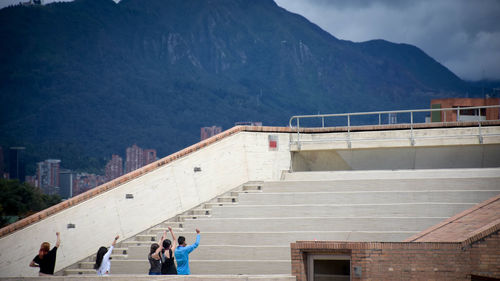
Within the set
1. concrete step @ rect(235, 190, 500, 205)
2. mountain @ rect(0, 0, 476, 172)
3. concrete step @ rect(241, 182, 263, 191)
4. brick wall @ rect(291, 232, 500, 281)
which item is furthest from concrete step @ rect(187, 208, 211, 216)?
mountain @ rect(0, 0, 476, 172)

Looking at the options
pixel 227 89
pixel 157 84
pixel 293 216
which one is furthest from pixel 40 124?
pixel 293 216

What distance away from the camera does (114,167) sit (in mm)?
115875

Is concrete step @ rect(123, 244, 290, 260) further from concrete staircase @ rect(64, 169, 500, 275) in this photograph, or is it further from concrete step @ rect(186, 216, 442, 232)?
concrete step @ rect(186, 216, 442, 232)

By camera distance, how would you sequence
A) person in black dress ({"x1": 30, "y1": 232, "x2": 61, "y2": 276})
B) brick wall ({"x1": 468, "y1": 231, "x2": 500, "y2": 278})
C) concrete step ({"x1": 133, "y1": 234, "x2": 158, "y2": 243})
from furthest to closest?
concrete step ({"x1": 133, "y1": 234, "x2": 158, "y2": 243}), person in black dress ({"x1": 30, "y1": 232, "x2": 61, "y2": 276}), brick wall ({"x1": 468, "y1": 231, "x2": 500, "y2": 278})

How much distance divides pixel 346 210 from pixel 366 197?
0.73 meters

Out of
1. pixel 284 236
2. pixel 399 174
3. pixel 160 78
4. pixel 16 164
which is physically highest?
pixel 160 78

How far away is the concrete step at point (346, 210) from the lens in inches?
546

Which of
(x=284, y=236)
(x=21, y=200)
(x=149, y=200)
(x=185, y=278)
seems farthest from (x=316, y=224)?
(x=21, y=200)

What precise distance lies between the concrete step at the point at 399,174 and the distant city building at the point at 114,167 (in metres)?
98.4

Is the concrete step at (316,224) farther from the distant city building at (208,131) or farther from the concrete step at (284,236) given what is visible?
the distant city building at (208,131)

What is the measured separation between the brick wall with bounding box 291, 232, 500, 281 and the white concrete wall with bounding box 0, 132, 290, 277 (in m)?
7.04

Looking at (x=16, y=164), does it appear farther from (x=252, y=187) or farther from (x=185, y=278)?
(x=185, y=278)

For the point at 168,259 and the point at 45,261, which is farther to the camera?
the point at 45,261

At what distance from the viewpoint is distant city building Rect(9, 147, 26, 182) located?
352 ft
